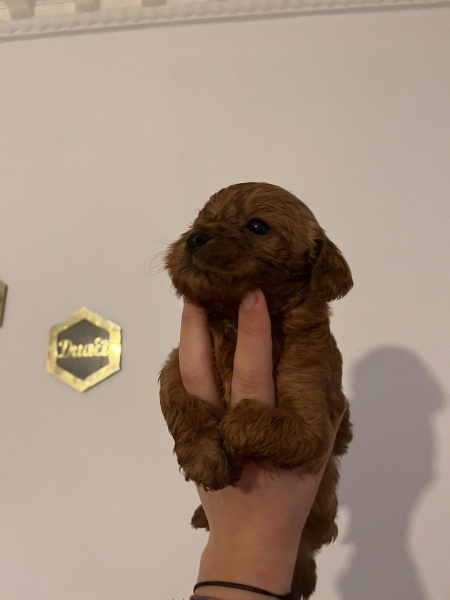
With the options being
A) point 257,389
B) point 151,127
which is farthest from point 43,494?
point 151,127

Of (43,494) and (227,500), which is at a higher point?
(227,500)

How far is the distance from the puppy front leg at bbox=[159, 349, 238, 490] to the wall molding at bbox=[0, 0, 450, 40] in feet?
7.50

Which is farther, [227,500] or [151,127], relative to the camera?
[151,127]

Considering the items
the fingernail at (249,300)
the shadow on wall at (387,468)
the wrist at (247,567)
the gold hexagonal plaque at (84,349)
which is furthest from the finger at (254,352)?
the gold hexagonal plaque at (84,349)

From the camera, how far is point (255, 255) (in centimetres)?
118

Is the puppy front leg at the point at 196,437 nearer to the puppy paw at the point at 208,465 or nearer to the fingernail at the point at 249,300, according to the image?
the puppy paw at the point at 208,465

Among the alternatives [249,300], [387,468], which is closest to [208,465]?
[249,300]

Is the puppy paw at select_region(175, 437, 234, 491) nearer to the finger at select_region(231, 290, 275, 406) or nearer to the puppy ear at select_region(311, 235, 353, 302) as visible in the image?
the finger at select_region(231, 290, 275, 406)

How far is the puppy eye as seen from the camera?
1232 millimetres

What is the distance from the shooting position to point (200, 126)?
2.76m

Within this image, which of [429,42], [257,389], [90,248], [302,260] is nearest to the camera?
[257,389]

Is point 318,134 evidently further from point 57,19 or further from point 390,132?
point 57,19

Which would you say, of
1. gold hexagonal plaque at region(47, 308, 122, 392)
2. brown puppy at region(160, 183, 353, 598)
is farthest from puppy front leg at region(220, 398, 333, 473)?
gold hexagonal plaque at region(47, 308, 122, 392)

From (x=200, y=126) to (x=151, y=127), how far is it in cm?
24
